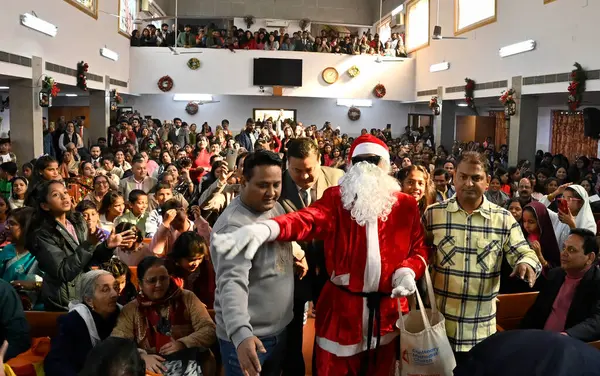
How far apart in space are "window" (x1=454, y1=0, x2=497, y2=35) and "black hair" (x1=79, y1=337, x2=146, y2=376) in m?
12.4

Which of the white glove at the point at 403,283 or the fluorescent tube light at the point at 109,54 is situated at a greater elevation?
the fluorescent tube light at the point at 109,54

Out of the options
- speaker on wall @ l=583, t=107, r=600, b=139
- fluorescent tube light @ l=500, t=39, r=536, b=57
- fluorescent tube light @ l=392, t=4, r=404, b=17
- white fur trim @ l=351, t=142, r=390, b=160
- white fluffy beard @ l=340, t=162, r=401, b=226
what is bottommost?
white fluffy beard @ l=340, t=162, r=401, b=226

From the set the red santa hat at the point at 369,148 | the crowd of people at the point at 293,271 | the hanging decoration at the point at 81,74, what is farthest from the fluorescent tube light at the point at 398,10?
the red santa hat at the point at 369,148

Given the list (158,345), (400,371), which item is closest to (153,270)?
(158,345)

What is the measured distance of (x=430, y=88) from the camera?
16.9 meters

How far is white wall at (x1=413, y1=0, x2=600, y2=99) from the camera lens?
31.2 feet

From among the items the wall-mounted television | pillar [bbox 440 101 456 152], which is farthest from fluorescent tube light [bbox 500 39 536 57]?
the wall-mounted television

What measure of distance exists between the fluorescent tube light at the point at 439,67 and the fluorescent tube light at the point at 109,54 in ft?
29.2

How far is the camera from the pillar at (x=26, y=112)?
10.6m

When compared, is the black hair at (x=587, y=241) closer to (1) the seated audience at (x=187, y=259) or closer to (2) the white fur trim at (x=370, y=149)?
(2) the white fur trim at (x=370, y=149)

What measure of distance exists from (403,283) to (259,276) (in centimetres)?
58

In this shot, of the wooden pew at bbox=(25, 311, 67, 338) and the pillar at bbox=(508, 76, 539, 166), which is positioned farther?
the pillar at bbox=(508, 76, 539, 166)

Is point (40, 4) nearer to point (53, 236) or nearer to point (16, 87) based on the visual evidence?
point (16, 87)

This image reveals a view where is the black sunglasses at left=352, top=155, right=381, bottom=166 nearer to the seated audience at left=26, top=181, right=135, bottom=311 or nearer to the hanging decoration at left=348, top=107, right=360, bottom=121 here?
the seated audience at left=26, top=181, right=135, bottom=311
